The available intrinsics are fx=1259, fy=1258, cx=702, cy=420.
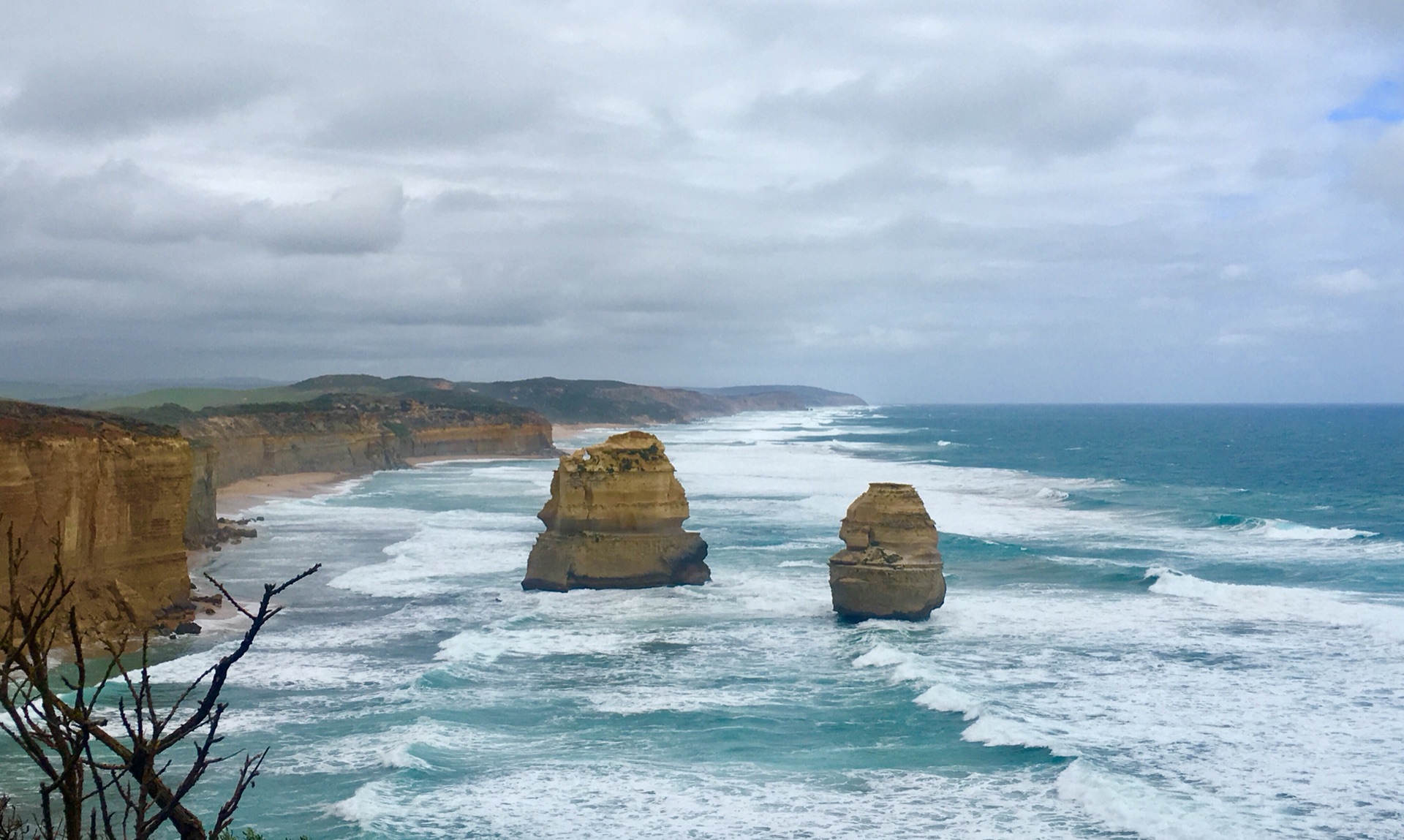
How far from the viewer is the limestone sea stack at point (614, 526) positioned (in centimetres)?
3030

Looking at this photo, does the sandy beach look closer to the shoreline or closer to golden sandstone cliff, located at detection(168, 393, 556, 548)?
the shoreline

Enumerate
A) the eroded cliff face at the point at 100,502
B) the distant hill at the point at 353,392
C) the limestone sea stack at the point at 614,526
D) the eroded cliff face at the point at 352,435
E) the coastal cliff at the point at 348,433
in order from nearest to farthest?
the eroded cliff face at the point at 100,502 → the limestone sea stack at the point at 614,526 → the coastal cliff at the point at 348,433 → the eroded cliff face at the point at 352,435 → the distant hill at the point at 353,392

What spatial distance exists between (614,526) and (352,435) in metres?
55.5

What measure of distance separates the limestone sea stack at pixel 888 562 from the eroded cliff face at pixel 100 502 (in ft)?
46.3

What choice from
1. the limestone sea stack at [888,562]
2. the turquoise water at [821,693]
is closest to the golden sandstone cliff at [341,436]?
the turquoise water at [821,693]

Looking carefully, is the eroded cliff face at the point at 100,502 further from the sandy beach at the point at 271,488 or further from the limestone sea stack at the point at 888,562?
the sandy beach at the point at 271,488

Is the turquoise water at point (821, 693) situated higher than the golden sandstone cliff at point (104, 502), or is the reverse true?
the golden sandstone cliff at point (104, 502)

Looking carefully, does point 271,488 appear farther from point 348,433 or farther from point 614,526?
point 614,526

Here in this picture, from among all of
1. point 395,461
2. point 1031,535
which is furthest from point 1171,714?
point 395,461

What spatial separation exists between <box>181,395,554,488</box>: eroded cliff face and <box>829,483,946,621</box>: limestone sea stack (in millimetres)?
33463

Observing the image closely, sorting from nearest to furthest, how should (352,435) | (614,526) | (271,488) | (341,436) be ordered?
(614,526)
(271,488)
(341,436)
(352,435)

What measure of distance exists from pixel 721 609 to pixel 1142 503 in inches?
1418

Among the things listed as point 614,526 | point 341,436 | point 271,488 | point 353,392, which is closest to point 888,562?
point 614,526

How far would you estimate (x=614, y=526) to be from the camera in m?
30.6
